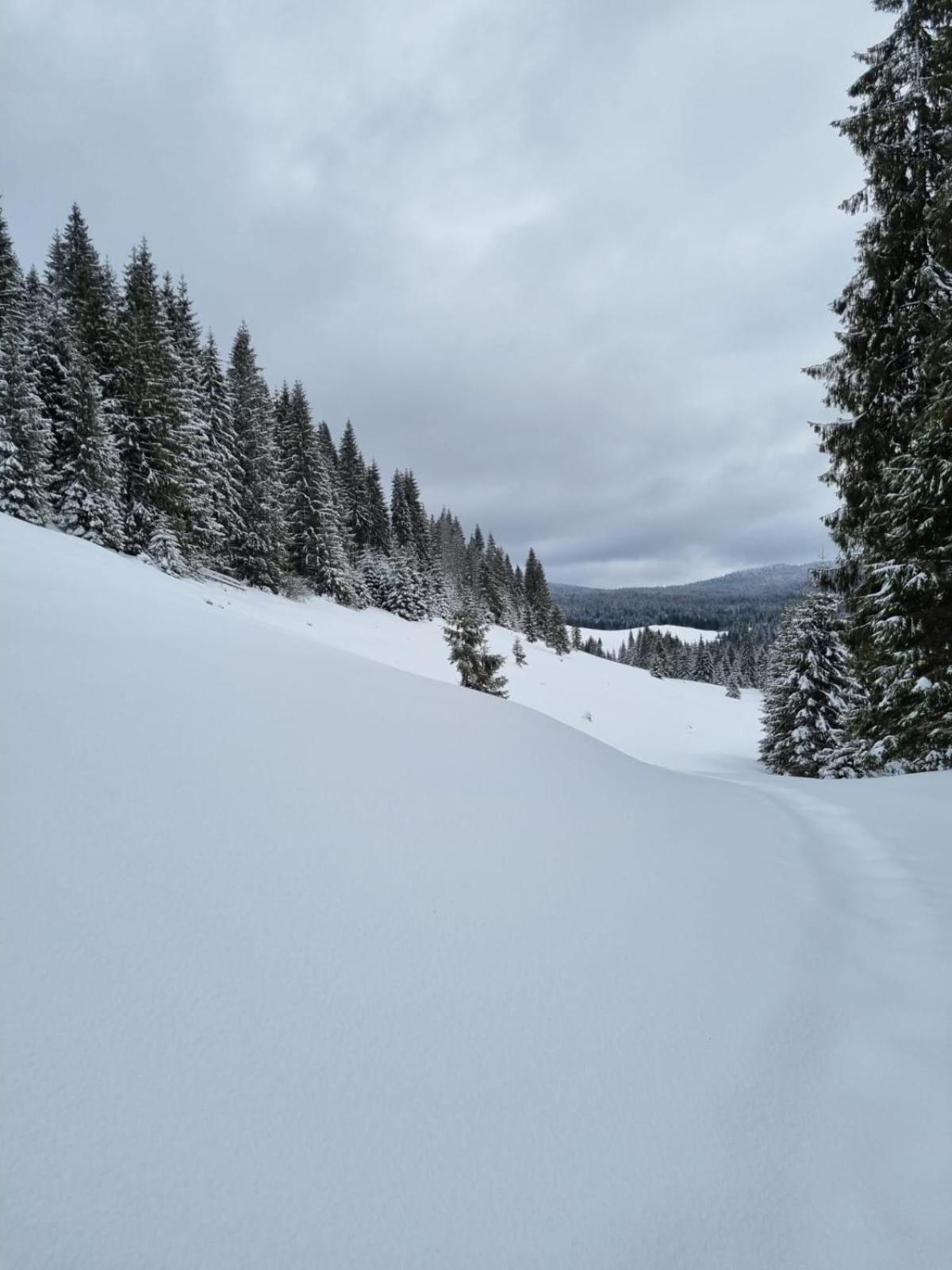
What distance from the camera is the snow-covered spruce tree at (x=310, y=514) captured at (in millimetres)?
32250

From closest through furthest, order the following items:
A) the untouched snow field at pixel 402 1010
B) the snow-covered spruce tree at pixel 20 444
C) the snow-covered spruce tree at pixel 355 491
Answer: the untouched snow field at pixel 402 1010
the snow-covered spruce tree at pixel 20 444
the snow-covered spruce tree at pixel 355 491

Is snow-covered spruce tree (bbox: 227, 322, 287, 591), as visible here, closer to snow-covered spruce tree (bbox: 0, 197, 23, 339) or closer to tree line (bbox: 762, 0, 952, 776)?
snow-covered spruce tree (bbox: 0, 197, 23, 339)

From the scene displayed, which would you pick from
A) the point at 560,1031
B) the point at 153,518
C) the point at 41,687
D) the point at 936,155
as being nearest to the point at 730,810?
the point at 560,1031

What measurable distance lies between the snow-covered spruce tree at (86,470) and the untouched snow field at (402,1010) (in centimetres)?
1659

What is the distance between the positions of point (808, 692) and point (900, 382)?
13.7 metres

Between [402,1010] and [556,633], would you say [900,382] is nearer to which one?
[402,1010]

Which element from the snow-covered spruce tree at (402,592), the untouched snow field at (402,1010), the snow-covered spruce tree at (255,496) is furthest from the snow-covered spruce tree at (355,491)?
the untouched snow field at (402,1010)

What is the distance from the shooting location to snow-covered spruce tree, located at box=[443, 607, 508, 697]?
18828 mm

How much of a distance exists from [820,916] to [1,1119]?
13.7 feet

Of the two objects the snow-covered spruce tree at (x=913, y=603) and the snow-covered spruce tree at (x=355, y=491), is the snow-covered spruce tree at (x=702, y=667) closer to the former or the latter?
the snow-covered spruce tree at (x=355, y=491)

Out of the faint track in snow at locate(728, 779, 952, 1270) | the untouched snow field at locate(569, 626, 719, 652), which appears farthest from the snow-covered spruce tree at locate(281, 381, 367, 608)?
the untouched snow field at locate(569, 626, 719, 652)

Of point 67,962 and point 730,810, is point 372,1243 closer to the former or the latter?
point 67,962

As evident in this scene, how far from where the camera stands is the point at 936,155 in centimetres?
728

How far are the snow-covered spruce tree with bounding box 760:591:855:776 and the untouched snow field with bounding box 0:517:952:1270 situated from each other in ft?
54.1
